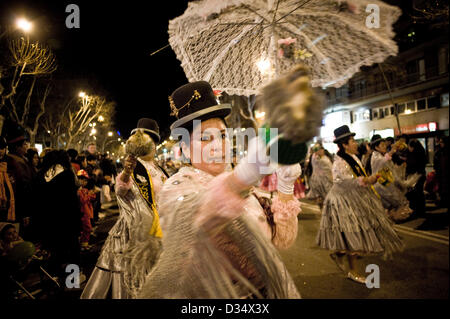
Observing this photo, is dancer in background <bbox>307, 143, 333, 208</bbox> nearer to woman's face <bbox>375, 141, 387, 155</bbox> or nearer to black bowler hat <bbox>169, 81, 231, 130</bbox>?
woman's face <bbox>375, 141, 387, 155</bbox>

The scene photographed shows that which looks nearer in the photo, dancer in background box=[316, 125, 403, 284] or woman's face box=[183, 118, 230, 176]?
woman's face box=[183, 118, 230, 176]

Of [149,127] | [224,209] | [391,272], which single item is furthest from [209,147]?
[391,272]

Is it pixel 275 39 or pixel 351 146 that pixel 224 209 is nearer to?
pixel 275 39

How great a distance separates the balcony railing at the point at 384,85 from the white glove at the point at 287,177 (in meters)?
21.1

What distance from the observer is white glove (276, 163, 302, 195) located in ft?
5.51

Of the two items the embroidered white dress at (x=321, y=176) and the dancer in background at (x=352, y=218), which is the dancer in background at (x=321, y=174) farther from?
the dancer in background at (x=352, y=218)

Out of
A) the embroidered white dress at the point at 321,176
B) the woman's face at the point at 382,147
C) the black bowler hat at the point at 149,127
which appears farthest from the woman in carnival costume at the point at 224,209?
the embroidered white dress at the point at 321,176

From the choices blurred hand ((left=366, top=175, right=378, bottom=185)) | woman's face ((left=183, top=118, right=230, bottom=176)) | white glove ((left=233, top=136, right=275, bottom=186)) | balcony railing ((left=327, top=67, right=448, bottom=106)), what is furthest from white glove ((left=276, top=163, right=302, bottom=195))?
balcony railing ((left=327, top=67, right=448, bottom=106))

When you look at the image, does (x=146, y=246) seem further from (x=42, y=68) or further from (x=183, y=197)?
(x=42, y=68)

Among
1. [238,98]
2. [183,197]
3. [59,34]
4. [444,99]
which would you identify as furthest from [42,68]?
[444,99]

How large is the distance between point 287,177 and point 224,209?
2.48ft

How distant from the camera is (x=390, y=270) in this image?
423 centimetres

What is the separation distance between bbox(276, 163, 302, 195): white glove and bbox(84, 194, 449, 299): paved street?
254 centimetres

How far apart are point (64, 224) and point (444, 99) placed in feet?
84.1
